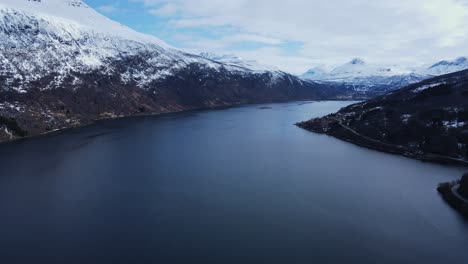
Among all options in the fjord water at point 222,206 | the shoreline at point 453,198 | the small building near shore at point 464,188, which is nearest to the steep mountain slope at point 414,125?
the fjord water at point 222,206

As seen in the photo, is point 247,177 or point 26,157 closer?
point 247,177

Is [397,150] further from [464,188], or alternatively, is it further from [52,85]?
[52,85]

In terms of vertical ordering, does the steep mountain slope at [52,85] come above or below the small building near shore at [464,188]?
above

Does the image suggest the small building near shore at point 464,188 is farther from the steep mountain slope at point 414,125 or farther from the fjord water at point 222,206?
the steep mountain slope at point 414,125

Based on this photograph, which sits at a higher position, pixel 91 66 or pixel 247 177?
pixel 91 66

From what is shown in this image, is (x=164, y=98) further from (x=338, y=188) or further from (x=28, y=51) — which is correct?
(x=338, y=188)

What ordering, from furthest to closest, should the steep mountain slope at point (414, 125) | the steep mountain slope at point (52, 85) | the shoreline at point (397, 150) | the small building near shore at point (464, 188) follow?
1. the steep mountain slope at point (52, 85)
2. the steep mountain slope at point (414, 125)
3. the shoreline at point (397, 150)
4. the small building near shore at point (464, 188)

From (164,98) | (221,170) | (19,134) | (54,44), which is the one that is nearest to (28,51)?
(54,44)
